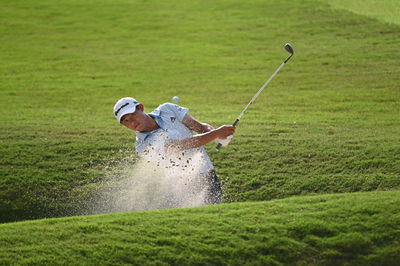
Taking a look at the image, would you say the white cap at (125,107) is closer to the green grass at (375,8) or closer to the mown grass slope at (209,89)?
the mown grass slope at (209,89)

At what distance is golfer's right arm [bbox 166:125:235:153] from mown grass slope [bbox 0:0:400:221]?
2414 millimetres

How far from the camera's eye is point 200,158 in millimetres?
9336

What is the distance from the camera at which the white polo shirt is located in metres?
9.05

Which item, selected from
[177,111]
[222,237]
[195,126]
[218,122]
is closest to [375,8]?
[218,122]

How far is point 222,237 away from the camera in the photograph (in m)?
7.84

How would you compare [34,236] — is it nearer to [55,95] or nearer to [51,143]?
[51,143]

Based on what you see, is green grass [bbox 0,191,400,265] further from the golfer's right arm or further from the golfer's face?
the golfer's face

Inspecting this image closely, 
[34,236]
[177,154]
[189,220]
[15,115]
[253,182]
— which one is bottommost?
[34,236]

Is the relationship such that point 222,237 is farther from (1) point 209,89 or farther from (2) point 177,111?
(1) point 209,89

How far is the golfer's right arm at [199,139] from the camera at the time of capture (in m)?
8.79

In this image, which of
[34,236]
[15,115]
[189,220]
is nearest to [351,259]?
[189,220]

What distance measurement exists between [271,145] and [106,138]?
10.4 ft

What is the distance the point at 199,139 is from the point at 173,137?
0.43m

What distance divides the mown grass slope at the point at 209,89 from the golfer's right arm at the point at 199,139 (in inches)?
95.0
